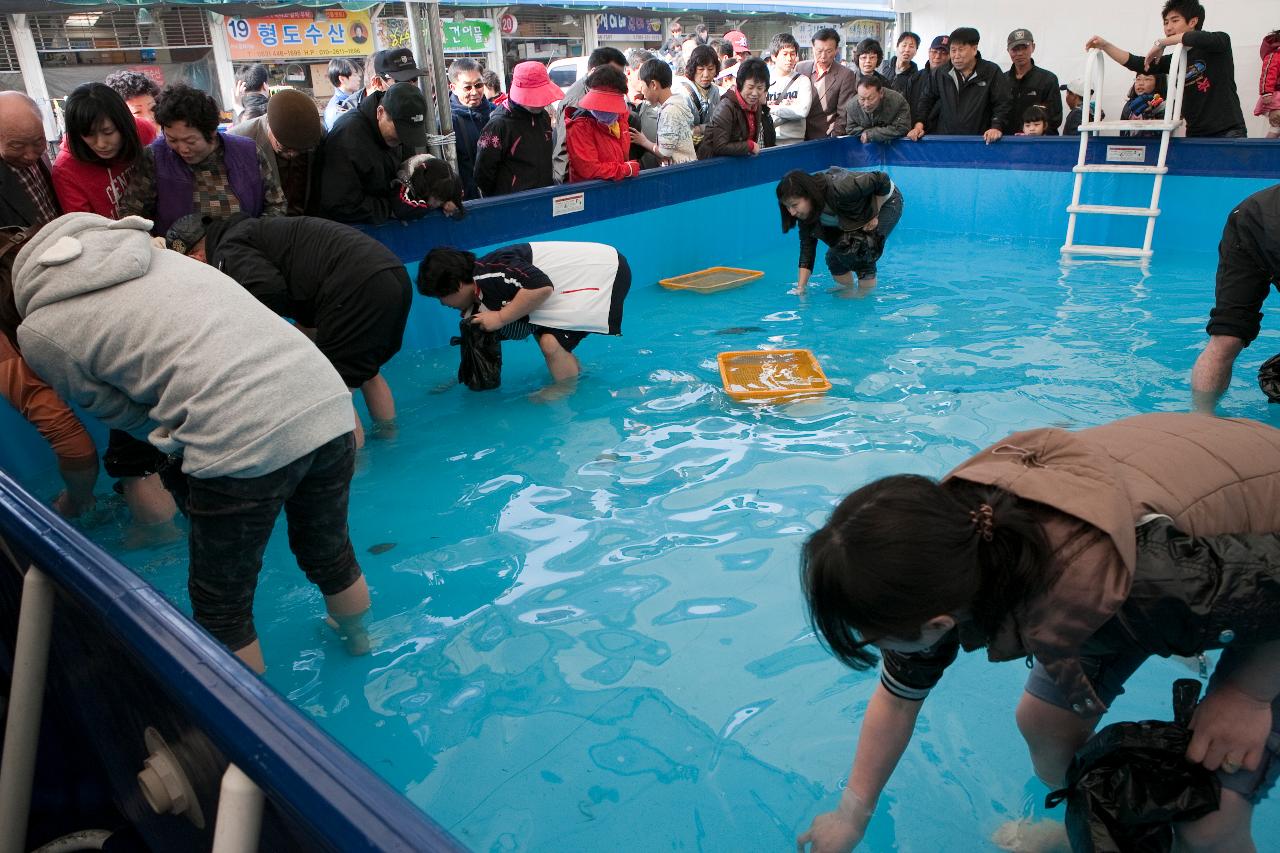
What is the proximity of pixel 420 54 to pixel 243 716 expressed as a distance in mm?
5224

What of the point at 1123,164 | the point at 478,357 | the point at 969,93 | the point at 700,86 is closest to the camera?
the point at 478,357

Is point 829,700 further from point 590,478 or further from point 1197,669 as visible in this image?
point 590,478

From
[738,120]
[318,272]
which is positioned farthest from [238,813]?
[738,120]

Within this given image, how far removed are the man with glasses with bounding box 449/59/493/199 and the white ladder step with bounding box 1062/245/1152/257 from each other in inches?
187

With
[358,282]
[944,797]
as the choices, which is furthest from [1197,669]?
[358,282]

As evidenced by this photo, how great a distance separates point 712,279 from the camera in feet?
23.5

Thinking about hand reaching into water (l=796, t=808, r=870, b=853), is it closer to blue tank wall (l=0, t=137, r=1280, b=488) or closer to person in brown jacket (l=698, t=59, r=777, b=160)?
blue tank wall (l=0, t=137, r=1280, b=488)

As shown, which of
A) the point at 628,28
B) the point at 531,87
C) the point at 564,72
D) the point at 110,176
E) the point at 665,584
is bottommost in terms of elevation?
the point at 665,584

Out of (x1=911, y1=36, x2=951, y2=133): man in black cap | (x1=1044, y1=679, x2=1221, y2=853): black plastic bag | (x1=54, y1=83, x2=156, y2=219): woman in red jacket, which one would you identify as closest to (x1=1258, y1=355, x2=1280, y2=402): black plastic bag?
(x1=1044, y1=679, x2=1221, y2=853): black plastic bag

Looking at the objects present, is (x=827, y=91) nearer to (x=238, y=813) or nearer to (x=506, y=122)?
(x=506, y=122)

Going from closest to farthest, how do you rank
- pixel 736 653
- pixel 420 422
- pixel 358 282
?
pixel 736 653 → pixel 358 282 → pixel 420 422

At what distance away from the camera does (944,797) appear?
2.18 m

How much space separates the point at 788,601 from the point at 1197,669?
114 centimetres

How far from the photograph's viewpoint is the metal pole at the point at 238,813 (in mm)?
1042
